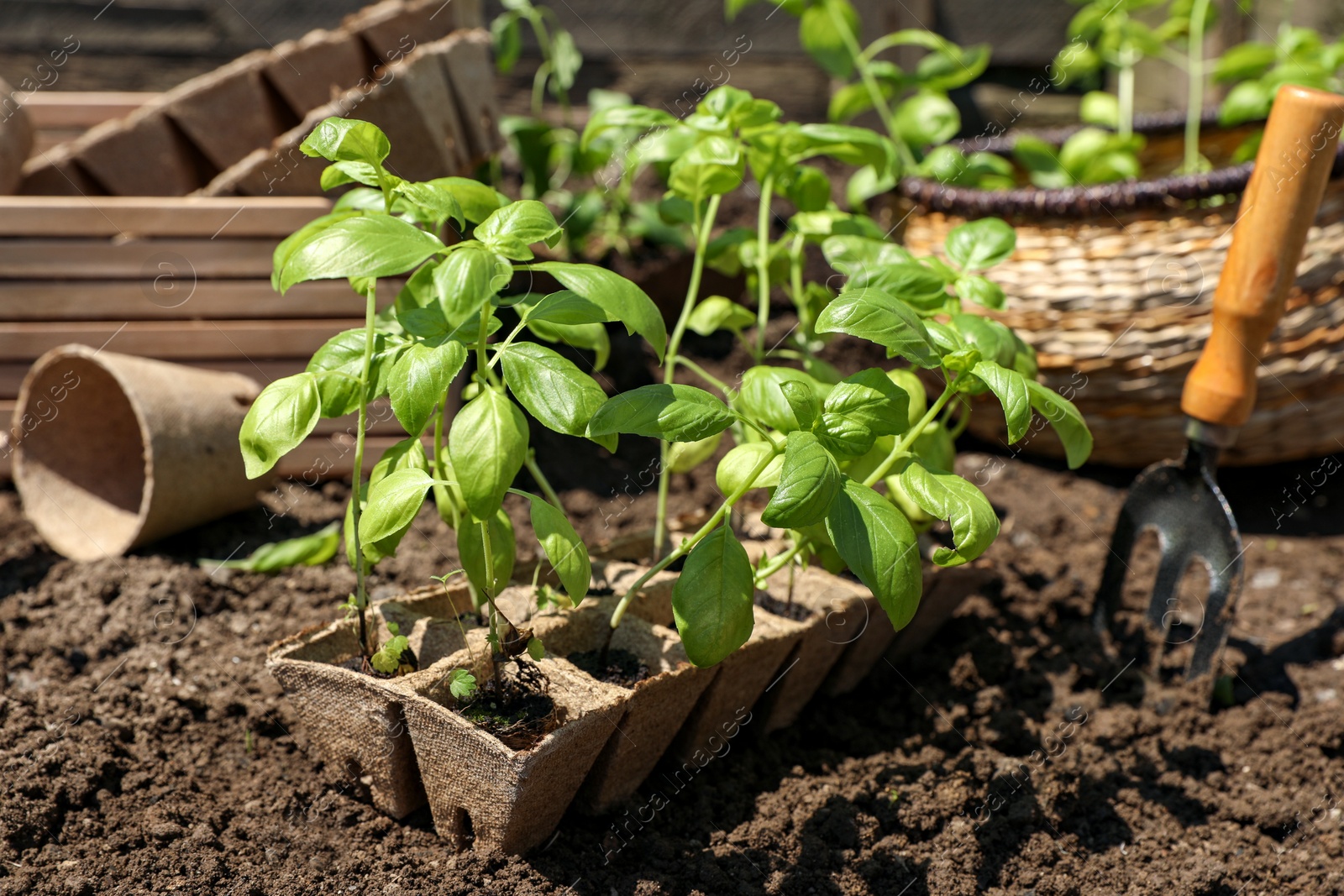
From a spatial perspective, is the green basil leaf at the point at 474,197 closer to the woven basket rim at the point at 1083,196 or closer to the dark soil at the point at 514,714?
the dark soil at the point at 514,714

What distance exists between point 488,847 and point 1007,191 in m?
1.43

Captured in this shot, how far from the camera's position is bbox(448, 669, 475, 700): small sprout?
105cm

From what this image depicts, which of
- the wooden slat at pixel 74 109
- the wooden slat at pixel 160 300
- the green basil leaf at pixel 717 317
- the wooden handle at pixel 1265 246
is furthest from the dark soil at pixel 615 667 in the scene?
the wooden slat at pixel 74 109

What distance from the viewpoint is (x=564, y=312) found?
1015 millimetres

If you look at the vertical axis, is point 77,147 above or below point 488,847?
above

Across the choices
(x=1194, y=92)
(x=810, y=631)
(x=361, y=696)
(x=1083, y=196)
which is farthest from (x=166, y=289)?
(x=1194, y=92)

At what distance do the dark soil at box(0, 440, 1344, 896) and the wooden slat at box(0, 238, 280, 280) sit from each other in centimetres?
44

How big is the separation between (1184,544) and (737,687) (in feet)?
2.61

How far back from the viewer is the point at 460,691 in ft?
3.43

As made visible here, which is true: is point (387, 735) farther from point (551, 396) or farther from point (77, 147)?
point (77, 147)

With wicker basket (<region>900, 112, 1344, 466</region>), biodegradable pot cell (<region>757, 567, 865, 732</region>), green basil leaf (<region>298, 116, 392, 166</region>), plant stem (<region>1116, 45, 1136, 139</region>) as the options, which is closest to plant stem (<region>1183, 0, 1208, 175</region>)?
plant stem (<region>1116, 45, 1136, 139</region>)

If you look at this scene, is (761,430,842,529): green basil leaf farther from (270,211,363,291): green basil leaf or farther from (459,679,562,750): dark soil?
(270,211,363,291): green basil leaf

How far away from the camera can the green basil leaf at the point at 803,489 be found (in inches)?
35.9

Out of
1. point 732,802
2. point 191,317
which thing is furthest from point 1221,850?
point 191,317
